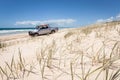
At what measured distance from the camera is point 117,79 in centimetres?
129

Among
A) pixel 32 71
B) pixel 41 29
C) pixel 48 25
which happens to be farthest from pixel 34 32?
pixel 32 71

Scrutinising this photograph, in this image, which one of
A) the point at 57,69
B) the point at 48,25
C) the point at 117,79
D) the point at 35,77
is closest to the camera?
the point at 117,79

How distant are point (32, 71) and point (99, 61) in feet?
2.89

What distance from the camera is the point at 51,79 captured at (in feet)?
5.06

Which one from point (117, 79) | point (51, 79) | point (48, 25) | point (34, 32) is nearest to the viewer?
point (117, 79)

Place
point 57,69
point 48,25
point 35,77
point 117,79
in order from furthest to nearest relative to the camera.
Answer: point 48,25 < point 57,69 < point 35,77 < point 117,79

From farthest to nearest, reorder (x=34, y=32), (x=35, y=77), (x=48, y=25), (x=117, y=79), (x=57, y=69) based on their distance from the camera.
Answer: (x=48, y=25), (x=34, y=32), (x=57, y=69), (x=35, y=77), (x=117, y=79)

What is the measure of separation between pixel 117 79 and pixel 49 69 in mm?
851

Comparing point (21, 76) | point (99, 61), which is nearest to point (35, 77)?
point (21, 76)

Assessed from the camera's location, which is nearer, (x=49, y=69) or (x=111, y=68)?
(x=111, y=68)

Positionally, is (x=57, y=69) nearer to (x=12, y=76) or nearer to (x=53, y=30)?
(x=12, y=76)

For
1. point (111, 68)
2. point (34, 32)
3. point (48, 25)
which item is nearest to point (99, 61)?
point (111, 68)

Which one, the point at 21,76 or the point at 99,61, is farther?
the point at 99,61

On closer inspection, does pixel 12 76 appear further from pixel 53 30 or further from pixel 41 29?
pixel 53 30
